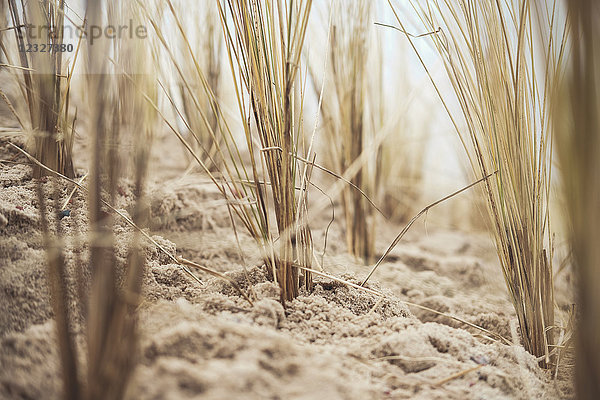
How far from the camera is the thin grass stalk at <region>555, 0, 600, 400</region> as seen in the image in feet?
1.60

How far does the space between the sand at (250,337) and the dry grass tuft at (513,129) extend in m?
0.11

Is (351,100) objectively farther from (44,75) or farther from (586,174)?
(586,174)

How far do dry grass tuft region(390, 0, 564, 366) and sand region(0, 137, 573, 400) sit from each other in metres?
0.11

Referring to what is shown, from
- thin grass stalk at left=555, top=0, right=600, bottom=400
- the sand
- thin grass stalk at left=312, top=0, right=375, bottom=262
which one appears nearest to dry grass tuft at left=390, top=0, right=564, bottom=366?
the sand

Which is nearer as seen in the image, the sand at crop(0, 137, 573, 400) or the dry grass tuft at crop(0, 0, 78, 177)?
the sand at crop(0, 137, 573, 400)

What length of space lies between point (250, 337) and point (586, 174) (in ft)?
1.55

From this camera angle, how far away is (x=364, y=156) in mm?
1354

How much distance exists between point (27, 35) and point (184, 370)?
2.86 ft

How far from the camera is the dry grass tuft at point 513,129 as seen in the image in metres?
0.81

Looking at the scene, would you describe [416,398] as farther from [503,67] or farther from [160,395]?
[503,67]

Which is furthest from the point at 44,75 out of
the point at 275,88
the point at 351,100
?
the point at 351,100

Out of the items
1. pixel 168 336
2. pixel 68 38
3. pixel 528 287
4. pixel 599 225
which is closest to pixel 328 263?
pixel 528 287

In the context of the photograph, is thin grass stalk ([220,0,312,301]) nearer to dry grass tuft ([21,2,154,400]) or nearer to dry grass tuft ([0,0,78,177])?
dry grass tuft ([21,2,154,400])

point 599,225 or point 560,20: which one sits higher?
point 560,20
